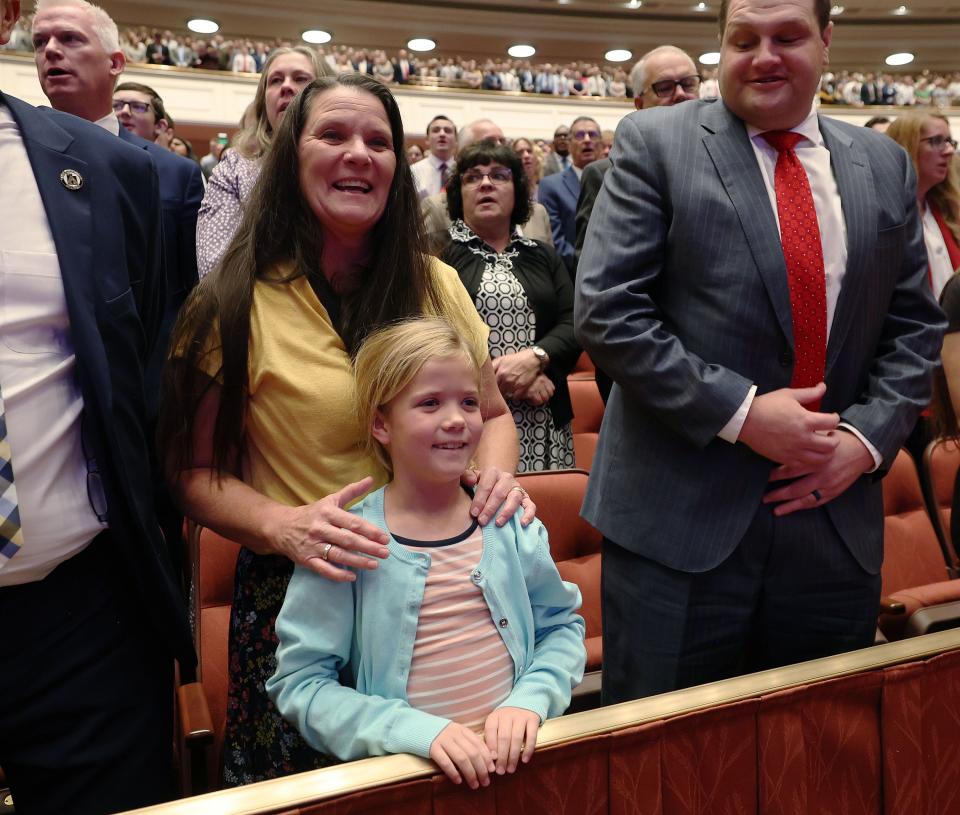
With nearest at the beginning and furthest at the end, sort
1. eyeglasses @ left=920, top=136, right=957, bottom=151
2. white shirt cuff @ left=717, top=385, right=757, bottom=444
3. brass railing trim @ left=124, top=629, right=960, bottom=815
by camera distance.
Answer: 1. brass railing trim @ left=124, top=629, right=960, bottom=815
2. white shirt cuff @ left=717, top=385, right=757, bottom=444
3. eyeglasses @ left=920, top=136, right=957, bottom=151

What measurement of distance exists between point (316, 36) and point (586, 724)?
10989 millimetres

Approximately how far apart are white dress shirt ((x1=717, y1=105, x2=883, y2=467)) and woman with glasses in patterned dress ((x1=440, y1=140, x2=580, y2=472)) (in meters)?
0.89

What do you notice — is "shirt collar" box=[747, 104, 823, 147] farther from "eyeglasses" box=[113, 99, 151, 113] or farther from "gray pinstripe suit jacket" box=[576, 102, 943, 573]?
"eyeglasses" box=[113, 99, 151, 113]

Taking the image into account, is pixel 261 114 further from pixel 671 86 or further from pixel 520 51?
pixel 520 51

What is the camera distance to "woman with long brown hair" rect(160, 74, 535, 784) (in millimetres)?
943

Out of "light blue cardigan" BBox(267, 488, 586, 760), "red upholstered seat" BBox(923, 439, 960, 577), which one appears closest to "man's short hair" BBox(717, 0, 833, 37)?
"light blue cardigan" BBox(267, 488, 586, 760)


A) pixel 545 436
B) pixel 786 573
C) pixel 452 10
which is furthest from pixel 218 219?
pixel 452 10

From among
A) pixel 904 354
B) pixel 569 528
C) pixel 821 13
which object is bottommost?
pixel 569 528

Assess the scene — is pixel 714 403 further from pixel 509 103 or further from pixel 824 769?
pixel 509 103

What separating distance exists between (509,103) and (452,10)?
5.57 feet

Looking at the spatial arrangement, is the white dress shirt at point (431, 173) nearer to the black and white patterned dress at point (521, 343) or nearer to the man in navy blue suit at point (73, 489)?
the black and white patterned dress at point (521, 343)

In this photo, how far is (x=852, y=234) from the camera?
110 centimetres

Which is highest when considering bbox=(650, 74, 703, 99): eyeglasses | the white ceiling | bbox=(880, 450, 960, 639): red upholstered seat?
the white ceiling

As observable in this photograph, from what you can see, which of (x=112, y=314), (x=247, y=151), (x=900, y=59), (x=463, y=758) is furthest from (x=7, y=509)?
(x=900, y=59)
